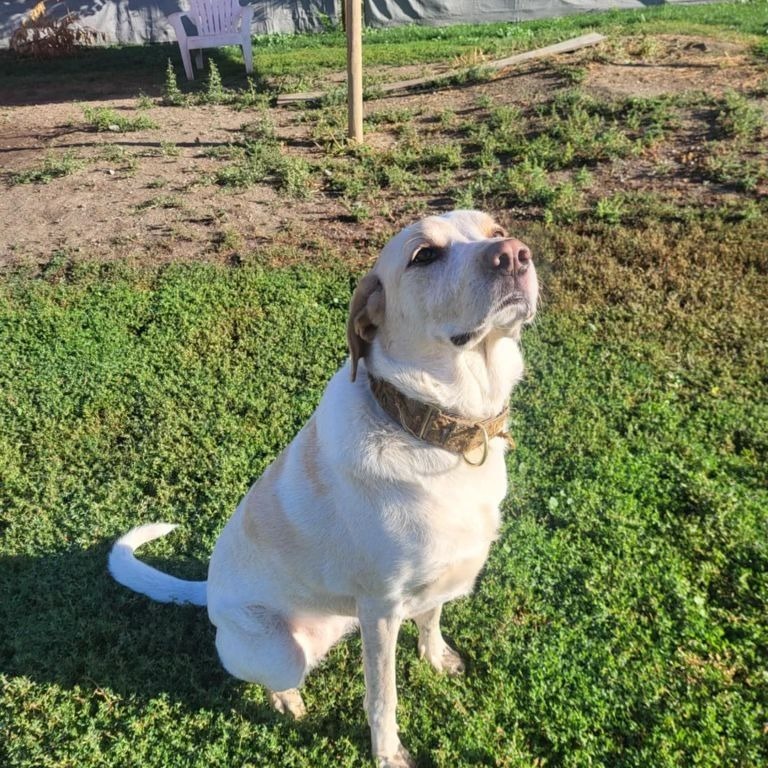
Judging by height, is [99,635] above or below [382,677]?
below

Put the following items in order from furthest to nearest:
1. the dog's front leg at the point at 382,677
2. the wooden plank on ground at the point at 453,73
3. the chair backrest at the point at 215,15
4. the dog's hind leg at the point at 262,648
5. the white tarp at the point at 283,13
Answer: the white tarp at the point at 283,13, the chair backrest at the point at 215,15, the wooden plank on ground at the point at 453,73, the dog's hind leg at the point at 262,648, the dog's front leg at the point at 382,677

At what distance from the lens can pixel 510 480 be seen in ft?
11.7

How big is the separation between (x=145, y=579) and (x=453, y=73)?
8.86 meters

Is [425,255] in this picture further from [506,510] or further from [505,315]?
[506,510]

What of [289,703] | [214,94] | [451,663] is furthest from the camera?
[214,94]

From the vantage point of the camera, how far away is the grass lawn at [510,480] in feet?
8.61

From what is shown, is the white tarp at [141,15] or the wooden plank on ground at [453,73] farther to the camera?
the white tarp at [141,15]

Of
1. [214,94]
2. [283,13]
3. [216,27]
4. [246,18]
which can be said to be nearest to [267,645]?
[214,94]

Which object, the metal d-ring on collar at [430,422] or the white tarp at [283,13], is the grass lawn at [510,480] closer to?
the metal d-ring on collar at [430,422]

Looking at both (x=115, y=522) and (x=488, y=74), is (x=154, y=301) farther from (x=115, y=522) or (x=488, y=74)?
(x=488, y=74)

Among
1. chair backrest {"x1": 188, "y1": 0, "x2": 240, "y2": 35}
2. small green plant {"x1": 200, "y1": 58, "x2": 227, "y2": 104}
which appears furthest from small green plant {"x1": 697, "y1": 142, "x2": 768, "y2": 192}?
chair backrest {"x1": 188, "y1": 0, "x2": 240, "y2": 35}

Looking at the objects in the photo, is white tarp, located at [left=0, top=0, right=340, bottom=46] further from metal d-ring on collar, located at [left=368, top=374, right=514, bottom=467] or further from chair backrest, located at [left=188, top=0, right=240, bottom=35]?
metal d-ring on collar, located at [left=368, top=374, right=514, bottom=467]

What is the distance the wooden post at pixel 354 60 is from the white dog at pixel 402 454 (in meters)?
5.34

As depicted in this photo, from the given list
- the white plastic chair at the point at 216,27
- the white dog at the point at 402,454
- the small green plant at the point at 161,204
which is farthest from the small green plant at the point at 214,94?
the white dog at the point at 402,454
